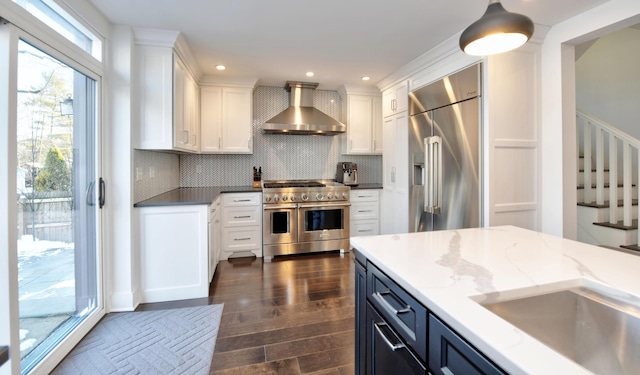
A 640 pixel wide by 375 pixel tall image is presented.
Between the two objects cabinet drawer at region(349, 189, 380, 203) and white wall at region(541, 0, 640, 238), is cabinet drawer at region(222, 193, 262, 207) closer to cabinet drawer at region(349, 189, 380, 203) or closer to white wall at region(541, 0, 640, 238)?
cabinet drawer at region(349, 189, 380, 203)

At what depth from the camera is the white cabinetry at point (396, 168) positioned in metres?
3.59

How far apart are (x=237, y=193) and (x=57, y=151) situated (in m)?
2.00

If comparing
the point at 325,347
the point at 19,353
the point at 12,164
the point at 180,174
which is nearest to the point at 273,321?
the point at 325,347

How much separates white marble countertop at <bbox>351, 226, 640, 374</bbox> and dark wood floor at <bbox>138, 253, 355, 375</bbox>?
948mm

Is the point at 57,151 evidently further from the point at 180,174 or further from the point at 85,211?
the point at 180,174

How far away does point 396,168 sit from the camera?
382 cm

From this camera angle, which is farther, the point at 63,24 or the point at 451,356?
the point at 63,24

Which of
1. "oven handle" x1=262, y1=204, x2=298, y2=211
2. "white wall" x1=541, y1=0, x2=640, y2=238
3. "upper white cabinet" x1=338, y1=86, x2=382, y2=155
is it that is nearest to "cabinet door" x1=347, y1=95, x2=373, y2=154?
"upper white cabinet" x1=338, y1=86, x2=382, y2=155

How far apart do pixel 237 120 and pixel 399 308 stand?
357 cm

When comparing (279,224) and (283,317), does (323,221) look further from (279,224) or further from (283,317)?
(283,317)

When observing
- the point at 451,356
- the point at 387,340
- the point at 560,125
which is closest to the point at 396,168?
the point at 560,125

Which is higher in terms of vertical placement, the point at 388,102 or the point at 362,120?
the point at 388,102

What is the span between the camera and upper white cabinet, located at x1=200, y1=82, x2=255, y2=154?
3.87m

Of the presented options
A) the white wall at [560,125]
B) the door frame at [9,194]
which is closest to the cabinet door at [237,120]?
the door frame at [9,194]
